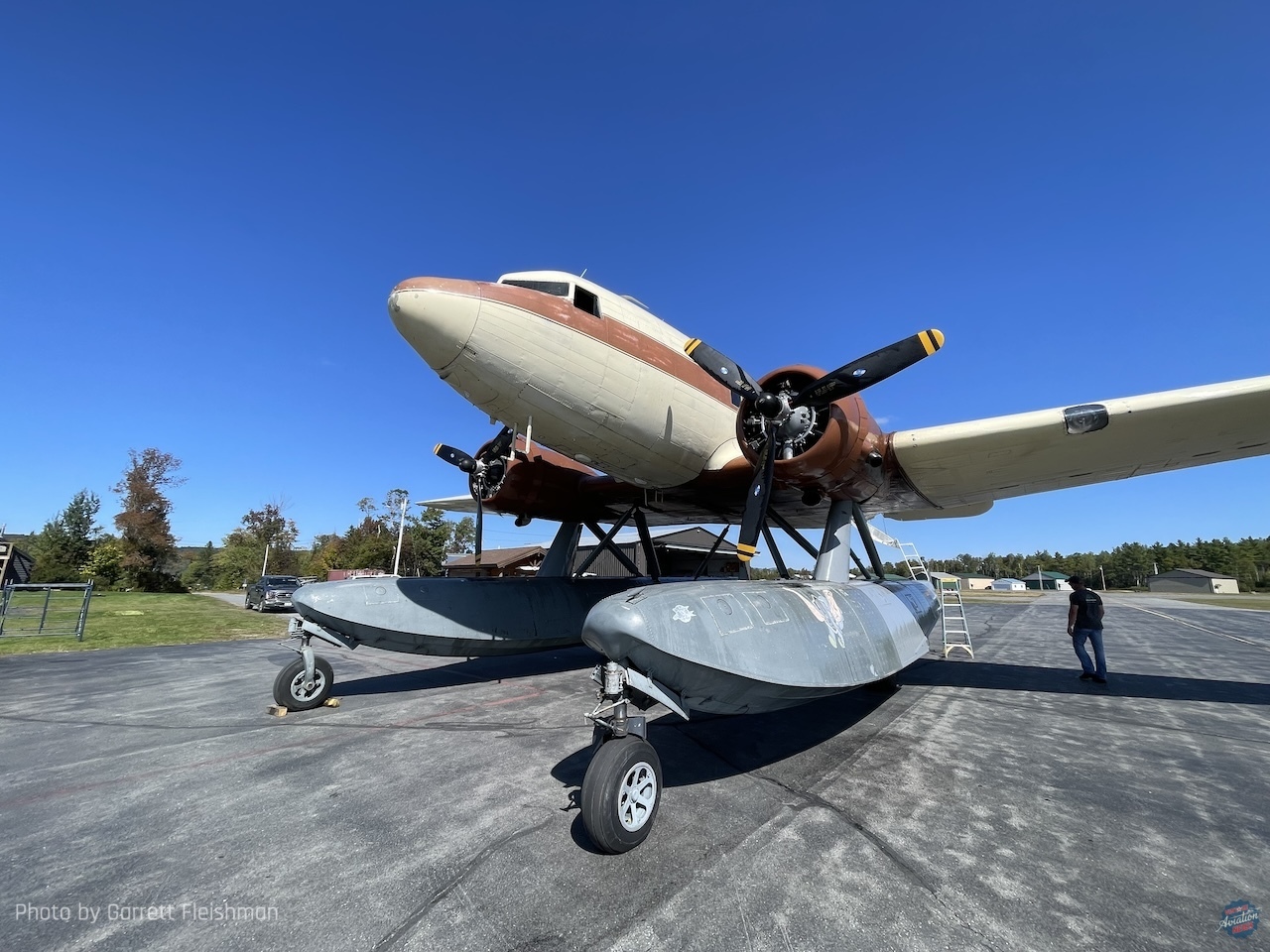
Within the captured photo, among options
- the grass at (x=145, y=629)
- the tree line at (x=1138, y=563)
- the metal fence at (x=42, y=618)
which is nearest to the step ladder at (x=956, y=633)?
the grass at (x=145, y=629)

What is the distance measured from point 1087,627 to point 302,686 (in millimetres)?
12951

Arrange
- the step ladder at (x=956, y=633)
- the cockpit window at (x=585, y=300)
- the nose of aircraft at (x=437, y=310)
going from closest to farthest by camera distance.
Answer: the nose of aircraft at (x=437, y=310) → the cockpit window at (x=585, y=300) → the step ladder at (x=956, y=633)

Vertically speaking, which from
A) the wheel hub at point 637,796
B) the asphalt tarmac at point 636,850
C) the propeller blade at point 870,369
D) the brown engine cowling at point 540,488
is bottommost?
the asphalt tarmac at point 636,850

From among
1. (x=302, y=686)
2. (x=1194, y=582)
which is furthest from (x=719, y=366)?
(x=1194, y=582)

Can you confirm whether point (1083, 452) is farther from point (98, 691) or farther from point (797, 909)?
point (98, 691)

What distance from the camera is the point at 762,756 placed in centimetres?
545

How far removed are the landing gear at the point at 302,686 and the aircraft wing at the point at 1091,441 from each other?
853 cm

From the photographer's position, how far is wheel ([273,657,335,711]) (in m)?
6.87

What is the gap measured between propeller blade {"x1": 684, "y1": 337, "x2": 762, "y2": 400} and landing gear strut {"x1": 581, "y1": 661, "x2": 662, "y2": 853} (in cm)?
399

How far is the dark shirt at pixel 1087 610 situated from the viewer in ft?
31.6

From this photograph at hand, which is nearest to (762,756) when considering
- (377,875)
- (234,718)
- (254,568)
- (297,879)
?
(377,875)

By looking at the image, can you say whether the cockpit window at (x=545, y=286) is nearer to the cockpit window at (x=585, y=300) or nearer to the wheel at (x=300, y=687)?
the cockpit window at (x=585, y=300)

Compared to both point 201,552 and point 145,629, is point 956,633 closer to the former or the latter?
point 145,629

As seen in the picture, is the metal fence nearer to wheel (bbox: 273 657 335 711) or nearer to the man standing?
wheel (bbox: 273 657 335 711)
